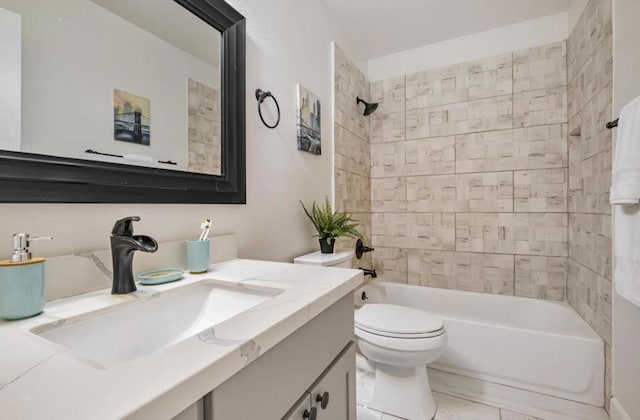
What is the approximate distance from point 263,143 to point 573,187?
212 cm

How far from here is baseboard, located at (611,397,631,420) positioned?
131cm

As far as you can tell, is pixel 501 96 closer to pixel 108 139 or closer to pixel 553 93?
pixel 553 93

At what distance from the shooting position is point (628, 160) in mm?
1079

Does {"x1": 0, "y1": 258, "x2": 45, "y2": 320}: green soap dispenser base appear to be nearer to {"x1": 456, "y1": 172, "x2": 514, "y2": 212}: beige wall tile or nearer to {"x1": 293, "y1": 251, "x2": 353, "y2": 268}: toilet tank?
{"x1": 293, "y1": 251, "x2": 353, "y2": 268}: toilet tank

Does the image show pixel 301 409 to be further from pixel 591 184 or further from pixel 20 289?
pixel 591 184

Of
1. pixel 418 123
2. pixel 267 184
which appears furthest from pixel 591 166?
pixel 267 184

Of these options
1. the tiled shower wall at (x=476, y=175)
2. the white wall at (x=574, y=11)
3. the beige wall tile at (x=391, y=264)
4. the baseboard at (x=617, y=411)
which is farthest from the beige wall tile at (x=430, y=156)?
the baseboard at (x=617, y=411)

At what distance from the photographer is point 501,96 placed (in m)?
2.33

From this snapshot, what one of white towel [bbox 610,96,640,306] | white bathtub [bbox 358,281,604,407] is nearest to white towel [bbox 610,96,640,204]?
white towel [bbox 610,96,640,306]

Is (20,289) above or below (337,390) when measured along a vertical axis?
above

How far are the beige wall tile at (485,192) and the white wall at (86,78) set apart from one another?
7.25ft

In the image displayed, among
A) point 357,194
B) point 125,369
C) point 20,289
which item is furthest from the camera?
point 357,194

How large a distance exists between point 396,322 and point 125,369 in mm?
→ 1394

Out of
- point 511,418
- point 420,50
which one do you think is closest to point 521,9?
point 420,50
